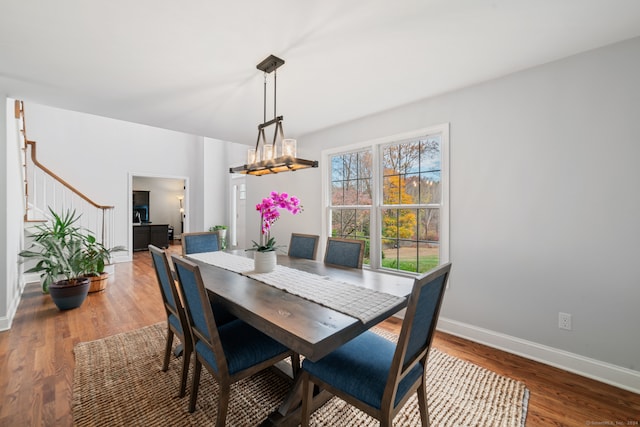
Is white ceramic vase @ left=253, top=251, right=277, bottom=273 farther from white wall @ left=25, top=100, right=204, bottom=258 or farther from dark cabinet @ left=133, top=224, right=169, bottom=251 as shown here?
dark cabinet @ left=133, top=224, right=169, bottom=251

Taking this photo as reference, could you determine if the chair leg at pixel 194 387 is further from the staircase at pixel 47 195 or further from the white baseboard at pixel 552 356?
the staircase at pixel 47 195

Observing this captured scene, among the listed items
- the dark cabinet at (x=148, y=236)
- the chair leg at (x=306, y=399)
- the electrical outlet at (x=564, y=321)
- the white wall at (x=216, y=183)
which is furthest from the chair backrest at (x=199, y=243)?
the dark cabinet at (x=148, y=236)

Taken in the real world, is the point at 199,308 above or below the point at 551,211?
below

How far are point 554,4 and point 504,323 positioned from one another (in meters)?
2.35

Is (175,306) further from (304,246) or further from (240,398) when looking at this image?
(304,246)

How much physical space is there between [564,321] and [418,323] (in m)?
1.79

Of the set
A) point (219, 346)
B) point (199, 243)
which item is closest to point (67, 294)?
point (199, 243)

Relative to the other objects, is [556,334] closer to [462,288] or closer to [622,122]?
[462,288]

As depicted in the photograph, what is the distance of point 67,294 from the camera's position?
127 inches

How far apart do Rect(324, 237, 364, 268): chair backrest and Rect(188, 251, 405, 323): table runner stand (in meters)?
0.53

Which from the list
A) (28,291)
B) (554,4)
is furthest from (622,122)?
(28,291)

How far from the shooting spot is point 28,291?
3953 mm

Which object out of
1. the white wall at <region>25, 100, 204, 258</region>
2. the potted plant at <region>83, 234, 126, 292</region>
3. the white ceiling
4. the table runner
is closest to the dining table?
the table runner

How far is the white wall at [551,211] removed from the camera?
192cm
